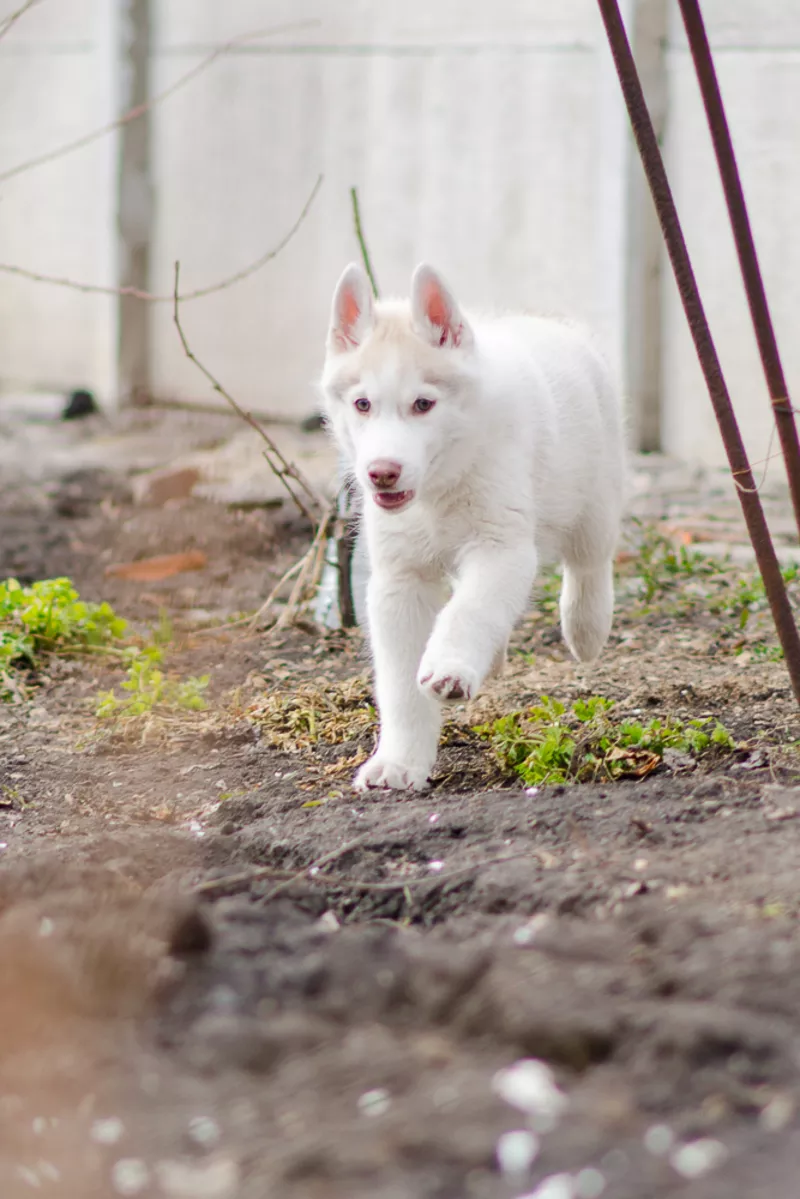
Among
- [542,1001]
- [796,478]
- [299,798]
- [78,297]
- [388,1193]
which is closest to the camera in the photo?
[388,1193]

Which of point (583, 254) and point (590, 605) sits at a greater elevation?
point (583, 254)

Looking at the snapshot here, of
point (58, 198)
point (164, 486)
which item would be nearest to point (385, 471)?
point (164, 486)

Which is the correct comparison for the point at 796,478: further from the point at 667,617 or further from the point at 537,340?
the point at 667,617

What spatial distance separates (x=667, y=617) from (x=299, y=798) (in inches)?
96.8

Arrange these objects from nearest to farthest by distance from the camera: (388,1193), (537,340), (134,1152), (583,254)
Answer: (388,1193) < (134,1152) < (537,340) < (583,254)

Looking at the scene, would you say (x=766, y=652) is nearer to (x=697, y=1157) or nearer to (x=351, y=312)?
(x=351, y=312)

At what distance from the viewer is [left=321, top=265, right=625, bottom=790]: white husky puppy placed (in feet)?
12.4

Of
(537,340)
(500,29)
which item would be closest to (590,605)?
(537,340)

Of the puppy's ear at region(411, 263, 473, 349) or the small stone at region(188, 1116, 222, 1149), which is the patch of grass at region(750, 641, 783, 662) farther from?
the small stone at region(188, 1116, 222, 1149)

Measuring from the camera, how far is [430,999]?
7.70 feet

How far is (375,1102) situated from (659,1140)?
40 centimetres

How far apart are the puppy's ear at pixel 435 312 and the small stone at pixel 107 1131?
2427 mm

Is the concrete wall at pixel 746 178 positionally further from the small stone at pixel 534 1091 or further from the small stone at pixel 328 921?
the small stone at pixel 534 1091

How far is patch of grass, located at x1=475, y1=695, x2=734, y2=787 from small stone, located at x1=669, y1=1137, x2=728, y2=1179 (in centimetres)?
191
